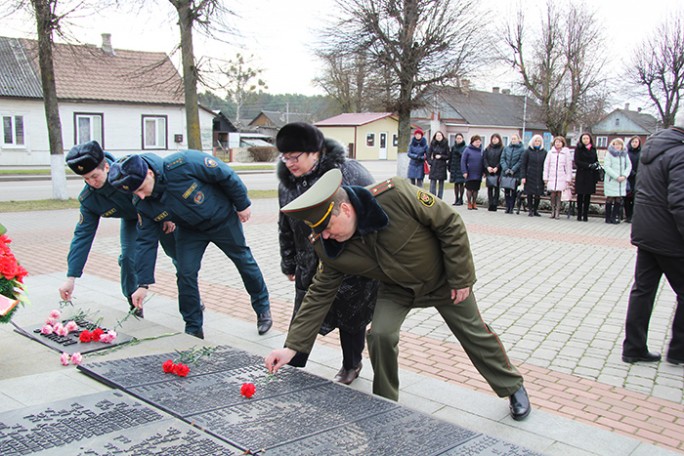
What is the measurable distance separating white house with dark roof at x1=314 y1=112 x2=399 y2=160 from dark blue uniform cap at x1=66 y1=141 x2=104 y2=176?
48.0m

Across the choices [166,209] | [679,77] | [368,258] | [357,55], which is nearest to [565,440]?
[368,258]

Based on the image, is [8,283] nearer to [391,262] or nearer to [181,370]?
[181,370]

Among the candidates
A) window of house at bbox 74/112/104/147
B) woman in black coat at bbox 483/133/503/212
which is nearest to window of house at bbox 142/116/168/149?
window of house at bbox 74/112/104/147

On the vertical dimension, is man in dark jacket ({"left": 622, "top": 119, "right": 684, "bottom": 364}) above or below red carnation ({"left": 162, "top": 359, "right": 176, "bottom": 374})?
above

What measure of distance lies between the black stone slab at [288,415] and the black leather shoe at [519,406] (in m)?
0.83

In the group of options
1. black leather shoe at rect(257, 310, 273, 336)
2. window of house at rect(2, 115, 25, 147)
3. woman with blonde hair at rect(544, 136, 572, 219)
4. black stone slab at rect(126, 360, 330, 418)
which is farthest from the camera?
window of house at rect(2, 115, 25, 147)

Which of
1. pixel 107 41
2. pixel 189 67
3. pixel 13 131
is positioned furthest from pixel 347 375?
pixel 107 41

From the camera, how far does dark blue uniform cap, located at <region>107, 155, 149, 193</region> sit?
165 inches

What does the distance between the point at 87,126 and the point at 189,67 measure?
17.3 metres

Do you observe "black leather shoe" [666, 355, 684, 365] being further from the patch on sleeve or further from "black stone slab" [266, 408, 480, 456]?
the patch on sleeve

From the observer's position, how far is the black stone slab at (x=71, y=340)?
13.6 feet

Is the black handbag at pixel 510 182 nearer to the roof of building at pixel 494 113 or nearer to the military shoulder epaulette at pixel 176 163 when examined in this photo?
the military shoulder epaulette at pixel 176 163

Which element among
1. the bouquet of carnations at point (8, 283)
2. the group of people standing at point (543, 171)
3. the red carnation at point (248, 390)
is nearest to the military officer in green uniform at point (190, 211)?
the bouquet of carnations at point (8, 283)

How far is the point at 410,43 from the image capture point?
23.0m
